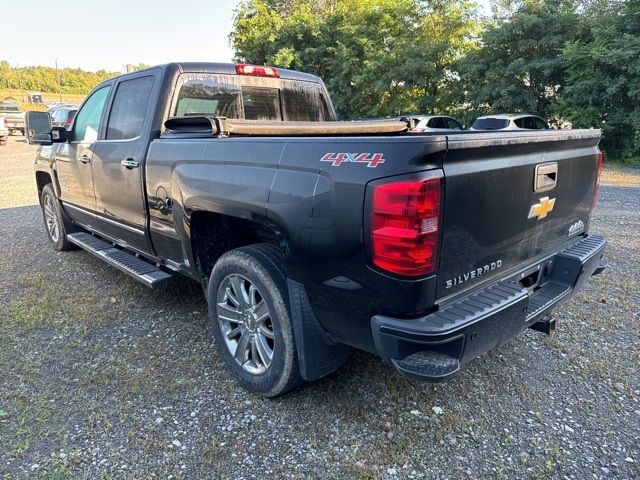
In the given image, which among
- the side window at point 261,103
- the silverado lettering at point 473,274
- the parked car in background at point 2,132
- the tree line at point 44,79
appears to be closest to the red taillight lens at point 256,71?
the side window at point 261,103

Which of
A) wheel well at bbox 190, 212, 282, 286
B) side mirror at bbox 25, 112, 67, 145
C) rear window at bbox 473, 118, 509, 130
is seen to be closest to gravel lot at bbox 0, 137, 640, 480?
wheel well at bbox 190, 212, 282, 286

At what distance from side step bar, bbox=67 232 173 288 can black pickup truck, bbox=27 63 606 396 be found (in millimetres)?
34

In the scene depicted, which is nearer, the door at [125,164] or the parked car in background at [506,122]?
the door at [125,164]

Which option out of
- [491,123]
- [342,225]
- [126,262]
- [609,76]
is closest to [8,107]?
[491,123]

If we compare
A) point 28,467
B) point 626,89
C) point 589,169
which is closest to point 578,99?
point 626,89

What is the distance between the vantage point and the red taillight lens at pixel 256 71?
3902mm

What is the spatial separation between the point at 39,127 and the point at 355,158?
14.4 feet

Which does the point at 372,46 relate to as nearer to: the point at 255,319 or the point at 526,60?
the point at 526,60

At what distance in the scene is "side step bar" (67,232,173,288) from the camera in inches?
139

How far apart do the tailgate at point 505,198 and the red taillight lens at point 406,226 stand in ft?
0.27

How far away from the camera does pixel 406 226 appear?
1947 millimetres

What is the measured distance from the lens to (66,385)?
294 cm

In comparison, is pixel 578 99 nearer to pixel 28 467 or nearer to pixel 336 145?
pixel 336 145

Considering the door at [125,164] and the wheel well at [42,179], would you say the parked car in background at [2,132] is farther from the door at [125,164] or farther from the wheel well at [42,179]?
the door at [125,164]
